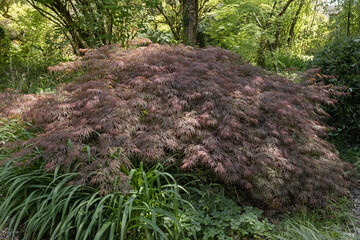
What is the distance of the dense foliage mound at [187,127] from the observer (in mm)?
2572

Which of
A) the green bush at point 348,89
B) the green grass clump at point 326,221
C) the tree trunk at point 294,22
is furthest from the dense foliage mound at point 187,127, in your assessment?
the tree trunk at point 294,22

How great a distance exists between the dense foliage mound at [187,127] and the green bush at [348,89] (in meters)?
1.23

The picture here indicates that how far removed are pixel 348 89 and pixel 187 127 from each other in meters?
3.38

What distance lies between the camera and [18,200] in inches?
105

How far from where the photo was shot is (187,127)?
Result: 2816mm

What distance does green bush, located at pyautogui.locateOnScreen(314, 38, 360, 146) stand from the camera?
14.9ft

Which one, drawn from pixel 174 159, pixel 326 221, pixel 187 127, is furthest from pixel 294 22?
pixel 174 159

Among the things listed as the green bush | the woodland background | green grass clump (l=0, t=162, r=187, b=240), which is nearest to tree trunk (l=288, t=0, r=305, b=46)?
the green bush

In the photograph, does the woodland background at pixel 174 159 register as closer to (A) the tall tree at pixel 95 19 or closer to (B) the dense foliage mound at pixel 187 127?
(B) the dense foliage mound at pixel 187 127

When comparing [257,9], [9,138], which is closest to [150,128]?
[9,138]

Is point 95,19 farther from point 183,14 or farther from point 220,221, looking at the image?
point 220,221

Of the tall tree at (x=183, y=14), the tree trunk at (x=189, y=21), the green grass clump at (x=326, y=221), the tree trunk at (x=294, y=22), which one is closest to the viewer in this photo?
the green grass clump at (x=326, y=221)

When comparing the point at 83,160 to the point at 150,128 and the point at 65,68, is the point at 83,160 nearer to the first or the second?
the point at 150,128

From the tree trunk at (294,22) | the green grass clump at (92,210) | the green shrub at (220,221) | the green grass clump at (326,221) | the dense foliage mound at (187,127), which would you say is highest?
the tree trunk at (294,22)
